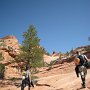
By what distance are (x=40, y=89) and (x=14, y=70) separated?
26.7m

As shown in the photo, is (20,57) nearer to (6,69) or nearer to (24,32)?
(24,32)

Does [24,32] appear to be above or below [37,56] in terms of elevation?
above


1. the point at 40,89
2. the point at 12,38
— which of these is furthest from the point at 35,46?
the point at 12,38

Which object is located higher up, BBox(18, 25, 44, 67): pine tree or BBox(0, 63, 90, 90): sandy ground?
BBox(18, 25, 44, 67): pine tree

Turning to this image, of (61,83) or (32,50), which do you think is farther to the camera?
(32,50)

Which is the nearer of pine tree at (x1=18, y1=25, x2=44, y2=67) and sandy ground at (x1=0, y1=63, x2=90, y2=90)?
sandy ground at (x1=0, y1=63, x2=90, y2=90)

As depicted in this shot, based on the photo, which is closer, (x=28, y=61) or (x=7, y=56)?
(x=28, y=61)

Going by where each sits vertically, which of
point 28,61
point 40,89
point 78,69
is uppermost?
point 28,61

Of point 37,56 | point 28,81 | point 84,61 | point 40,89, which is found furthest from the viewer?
point 37,56

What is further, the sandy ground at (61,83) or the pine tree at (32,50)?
the pine tree at (32,50)

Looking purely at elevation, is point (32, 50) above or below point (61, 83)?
above

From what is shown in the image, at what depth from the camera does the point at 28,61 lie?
106 feet

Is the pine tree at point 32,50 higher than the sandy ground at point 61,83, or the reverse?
the pine tree at point 32,50

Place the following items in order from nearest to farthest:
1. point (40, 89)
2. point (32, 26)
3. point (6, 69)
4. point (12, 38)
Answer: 1. point (40, 89)
2. point (32, 26)
3. point (6, 69)
4. point (12, 38)
